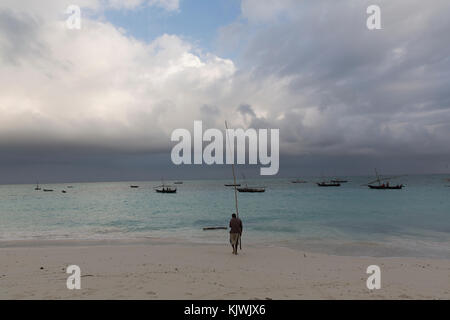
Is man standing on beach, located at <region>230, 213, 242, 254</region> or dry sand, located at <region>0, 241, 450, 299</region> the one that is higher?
man standing on beach, located at <region>230, 213, 242, 254</region>

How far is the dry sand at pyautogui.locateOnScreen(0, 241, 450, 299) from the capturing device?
25.1 ft

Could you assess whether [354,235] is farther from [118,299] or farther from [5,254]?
[5,254]

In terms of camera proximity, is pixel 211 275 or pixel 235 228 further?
pixel 235 228

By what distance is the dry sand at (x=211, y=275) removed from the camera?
7652 mm

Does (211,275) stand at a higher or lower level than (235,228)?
lower

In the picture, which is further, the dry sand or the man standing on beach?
the man standing on beach

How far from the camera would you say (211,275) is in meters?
9.70

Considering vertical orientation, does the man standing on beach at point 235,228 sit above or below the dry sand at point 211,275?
above

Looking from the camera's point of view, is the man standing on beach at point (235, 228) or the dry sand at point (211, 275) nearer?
the dry sand at point (211, 275)

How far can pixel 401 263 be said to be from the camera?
1248 cm
